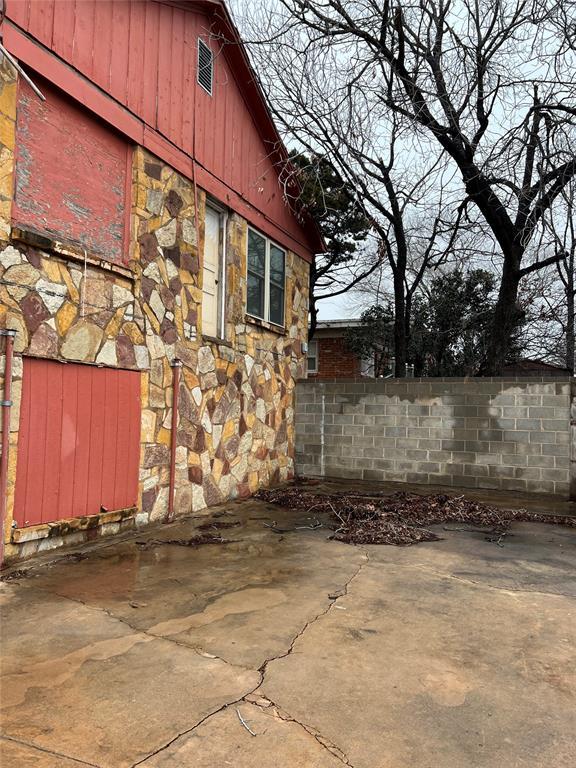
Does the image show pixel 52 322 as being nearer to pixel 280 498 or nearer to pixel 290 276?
pixel 280 498

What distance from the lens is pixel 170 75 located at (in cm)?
679

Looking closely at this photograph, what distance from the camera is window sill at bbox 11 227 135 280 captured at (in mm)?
4690

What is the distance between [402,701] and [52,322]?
4.12 metres

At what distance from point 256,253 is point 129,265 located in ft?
10.7

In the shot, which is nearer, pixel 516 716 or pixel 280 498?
pixel 516 716

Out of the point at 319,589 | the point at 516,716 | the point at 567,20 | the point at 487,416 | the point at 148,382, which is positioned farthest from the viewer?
the point at 487,416

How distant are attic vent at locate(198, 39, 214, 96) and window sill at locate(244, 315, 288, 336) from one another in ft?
10.4

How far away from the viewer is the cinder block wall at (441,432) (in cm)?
887

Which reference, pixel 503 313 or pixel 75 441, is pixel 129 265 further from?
pixel 503 313

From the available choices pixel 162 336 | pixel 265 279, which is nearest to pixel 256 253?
pixel 265 279

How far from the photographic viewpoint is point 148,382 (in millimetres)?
6266

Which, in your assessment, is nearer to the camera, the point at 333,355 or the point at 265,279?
the point at 265,279

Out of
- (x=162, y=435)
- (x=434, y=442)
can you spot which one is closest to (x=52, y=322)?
(x=162, y=435)

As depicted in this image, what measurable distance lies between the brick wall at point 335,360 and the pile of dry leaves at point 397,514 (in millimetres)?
12371
